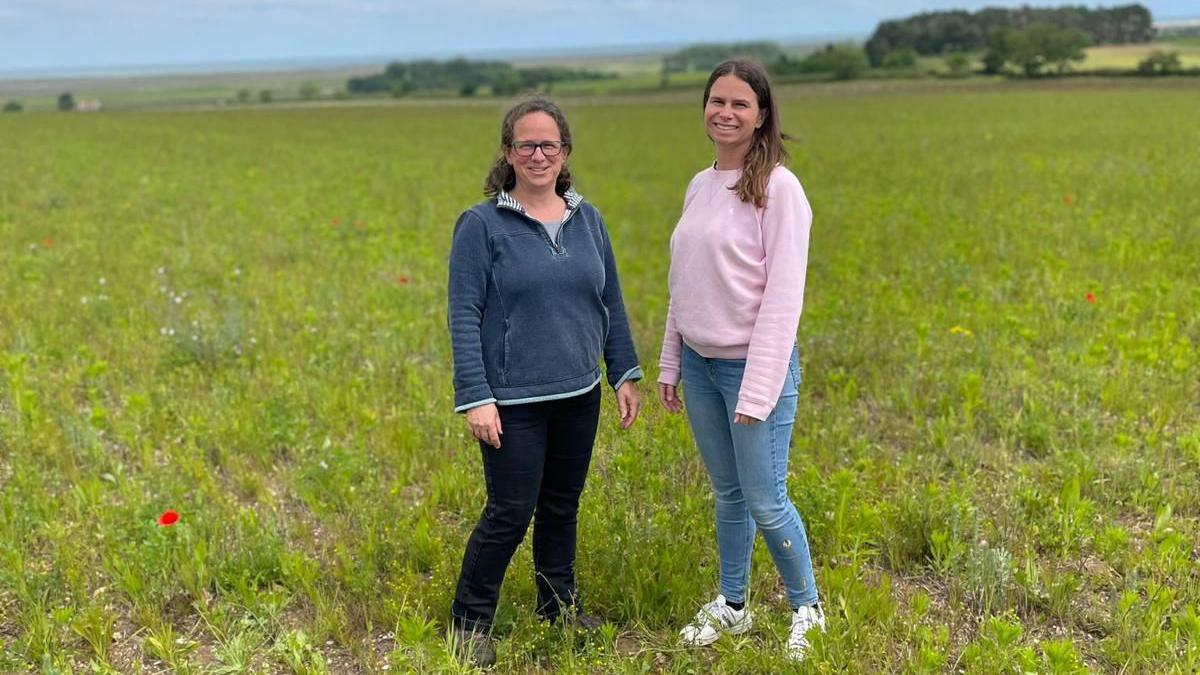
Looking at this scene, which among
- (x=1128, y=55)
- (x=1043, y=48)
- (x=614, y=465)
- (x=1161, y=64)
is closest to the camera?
(x=614, y=465)

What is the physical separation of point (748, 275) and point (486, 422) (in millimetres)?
1034

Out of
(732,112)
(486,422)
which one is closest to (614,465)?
(486,422)

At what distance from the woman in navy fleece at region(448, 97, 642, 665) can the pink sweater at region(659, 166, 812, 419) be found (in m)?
0.39

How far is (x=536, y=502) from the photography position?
3240 mm

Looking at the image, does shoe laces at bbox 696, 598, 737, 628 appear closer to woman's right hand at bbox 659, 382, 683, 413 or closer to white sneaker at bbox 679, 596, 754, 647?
white sneaker at bbox 679, 596, 754, 647

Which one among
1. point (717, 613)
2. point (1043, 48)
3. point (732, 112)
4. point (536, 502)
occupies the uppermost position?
point (1043, 48)

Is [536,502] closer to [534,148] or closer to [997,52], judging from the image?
[534,148]

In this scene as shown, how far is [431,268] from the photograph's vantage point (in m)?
9.98

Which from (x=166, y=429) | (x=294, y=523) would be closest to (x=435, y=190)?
(x=166, y=429)

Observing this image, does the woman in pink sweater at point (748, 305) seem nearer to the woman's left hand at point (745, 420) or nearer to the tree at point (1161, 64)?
the woman's left hand at point (745, 420)

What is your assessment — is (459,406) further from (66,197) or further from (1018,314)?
(66,197)

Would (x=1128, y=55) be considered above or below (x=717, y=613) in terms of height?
above

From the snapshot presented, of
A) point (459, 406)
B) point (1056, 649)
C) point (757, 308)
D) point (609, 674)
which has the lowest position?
point (609, 674)

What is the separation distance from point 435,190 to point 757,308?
15977 millimetres
